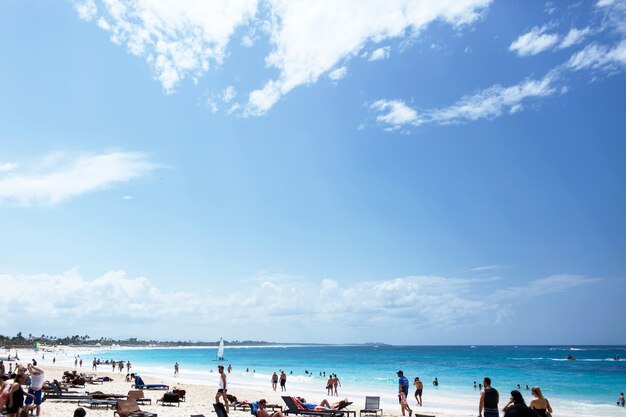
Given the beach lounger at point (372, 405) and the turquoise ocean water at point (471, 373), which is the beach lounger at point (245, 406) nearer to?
the beach lounger at point (372, 405)

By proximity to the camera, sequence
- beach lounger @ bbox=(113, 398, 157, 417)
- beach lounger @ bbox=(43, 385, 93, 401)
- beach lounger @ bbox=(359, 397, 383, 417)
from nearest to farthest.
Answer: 1. beach lounger @ bbox=(113, 398, 157, 417)
2. beach lounger @ bbox=(359, 397, 383, 417)
3. beach lounger @ bbox=(43, 385, 93, 401)

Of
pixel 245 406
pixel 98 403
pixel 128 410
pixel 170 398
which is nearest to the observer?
pixel 128 410

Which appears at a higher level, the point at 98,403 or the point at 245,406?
the point at 98,403

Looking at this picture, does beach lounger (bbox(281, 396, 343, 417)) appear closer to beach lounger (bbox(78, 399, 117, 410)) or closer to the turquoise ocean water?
beach lounger (bbox(78, 399, 117, 410))

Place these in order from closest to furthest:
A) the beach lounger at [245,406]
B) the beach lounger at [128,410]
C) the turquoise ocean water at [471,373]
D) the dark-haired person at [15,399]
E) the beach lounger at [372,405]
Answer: the dark-haired person at [15,399]
the beach lounger at [128,410]
the beach lounger at [372,405]
the beach lounger at [245,406]
the turquoise ocean water at [471,373]

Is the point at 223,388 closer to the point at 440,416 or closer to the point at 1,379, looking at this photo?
the point at 1,379

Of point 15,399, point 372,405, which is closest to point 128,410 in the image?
point 15,399

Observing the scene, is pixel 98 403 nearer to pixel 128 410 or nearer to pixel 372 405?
pixel 128 410

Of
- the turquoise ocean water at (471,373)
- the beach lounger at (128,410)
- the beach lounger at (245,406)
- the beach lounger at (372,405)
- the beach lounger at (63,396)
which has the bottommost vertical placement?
the turquoise ocean water at (471,373)

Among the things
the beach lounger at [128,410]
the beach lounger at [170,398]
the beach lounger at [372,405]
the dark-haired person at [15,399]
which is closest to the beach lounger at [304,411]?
the beach lounger at [372,405]

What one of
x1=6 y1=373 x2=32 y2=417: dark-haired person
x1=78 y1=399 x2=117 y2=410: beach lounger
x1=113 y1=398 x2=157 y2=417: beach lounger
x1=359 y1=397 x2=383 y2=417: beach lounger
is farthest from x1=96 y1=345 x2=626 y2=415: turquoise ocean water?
x1=6 y1=373 x2=32 y2=417: dark-haired person

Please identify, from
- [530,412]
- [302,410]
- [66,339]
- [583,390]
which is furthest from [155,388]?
[66,339]

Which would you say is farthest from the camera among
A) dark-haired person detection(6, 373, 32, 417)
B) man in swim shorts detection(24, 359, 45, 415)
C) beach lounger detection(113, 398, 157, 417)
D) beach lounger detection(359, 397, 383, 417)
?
beach lounger detection(359, 397, 383, 417)

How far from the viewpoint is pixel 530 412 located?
4.13 meters
